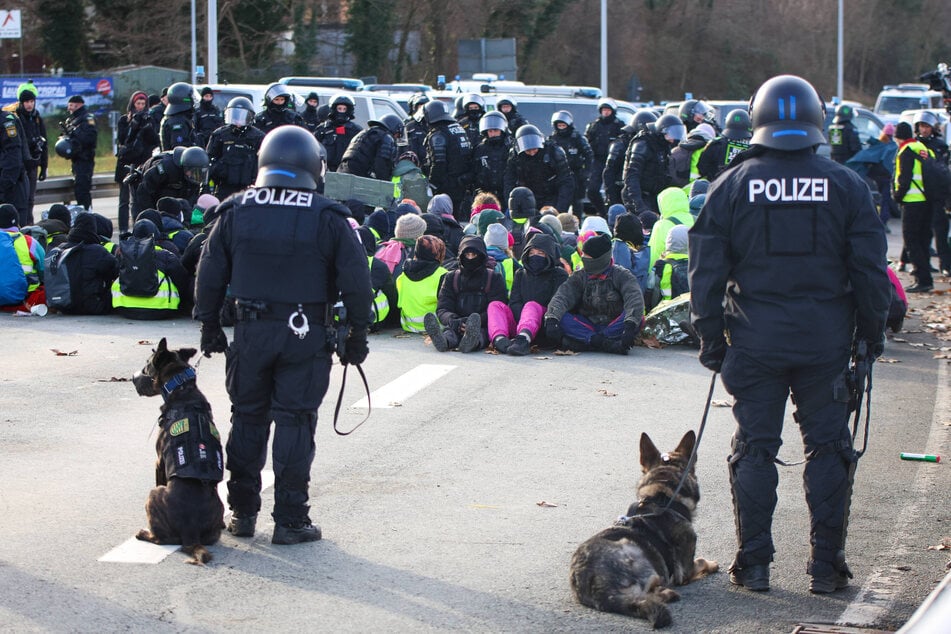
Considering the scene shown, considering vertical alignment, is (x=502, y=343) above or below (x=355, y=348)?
below

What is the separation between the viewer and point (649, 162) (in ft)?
52.8

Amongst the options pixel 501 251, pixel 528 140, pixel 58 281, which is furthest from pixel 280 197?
pixel 528 140

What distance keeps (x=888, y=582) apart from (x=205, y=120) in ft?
47.2

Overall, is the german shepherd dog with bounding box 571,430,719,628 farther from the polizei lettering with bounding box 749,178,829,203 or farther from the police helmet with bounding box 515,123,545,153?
the police helmet with bounding box 515,123,545,153

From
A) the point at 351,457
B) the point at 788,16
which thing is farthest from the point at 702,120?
the point at 788,16

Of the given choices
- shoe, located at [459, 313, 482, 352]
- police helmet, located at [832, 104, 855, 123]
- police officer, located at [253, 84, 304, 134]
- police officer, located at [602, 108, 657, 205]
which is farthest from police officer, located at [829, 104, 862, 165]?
shoe, located at [459, 313, 482, 352]

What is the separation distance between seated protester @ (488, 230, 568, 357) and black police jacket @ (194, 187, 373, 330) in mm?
5306

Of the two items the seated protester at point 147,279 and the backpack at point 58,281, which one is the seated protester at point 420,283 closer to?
the seated protester at point 147,279

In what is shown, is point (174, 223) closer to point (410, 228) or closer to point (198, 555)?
point (410, 228)

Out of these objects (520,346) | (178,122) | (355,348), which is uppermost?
(178,122)

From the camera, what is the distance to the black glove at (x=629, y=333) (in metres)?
11.0

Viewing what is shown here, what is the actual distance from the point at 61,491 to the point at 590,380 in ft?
14.6

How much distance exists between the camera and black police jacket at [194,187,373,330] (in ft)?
19.2

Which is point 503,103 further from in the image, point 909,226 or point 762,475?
point 762,475
